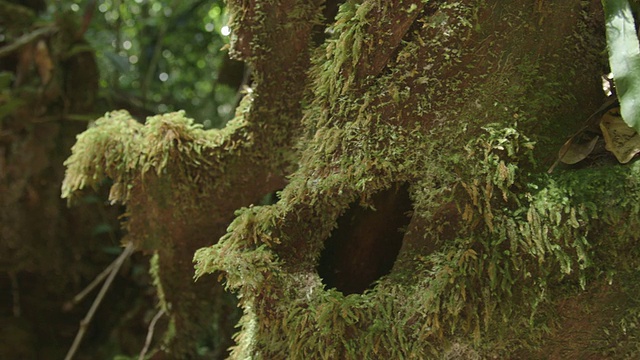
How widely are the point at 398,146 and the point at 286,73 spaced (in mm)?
428

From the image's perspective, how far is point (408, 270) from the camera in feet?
3.97

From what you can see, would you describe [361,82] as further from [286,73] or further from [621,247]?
[621,247]

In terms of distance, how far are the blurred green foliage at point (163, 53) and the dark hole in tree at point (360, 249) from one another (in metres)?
1.57

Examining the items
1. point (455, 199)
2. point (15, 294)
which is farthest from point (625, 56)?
point (15, 294)

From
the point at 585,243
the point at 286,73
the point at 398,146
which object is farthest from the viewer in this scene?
the point at 286,73

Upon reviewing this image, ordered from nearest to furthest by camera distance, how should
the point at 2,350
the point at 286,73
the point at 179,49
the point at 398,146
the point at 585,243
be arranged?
the point at 585,243 < the point at 398,146 < the point at 286,73 < the point at 2,350 < the point at 179,49

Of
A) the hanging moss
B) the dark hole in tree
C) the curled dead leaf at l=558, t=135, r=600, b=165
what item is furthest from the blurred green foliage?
the curled dead leaf at l=558, t=135, r=600, b=165

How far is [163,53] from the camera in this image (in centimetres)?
364

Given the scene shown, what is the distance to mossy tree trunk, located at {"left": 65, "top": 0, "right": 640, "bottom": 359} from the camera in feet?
3.65

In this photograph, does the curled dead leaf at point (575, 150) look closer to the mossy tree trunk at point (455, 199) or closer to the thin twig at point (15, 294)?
the mossy tree trunk at point (455, 199)

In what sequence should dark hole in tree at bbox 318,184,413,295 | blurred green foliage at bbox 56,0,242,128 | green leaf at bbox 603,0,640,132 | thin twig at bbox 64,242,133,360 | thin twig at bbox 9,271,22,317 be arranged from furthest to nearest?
1. blurred green foliage at bbox 56,0,242,128
2. thin twig at bbox 9,271,22,317
3. thin twig at bbox 64,242,133,360
4. dark hole in tree at bbox 318,184,413,295
5. green leaf at bbox 603,0,640,132

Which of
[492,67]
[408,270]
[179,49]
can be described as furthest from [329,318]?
[179,49]

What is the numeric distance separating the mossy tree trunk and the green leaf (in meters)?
0.11

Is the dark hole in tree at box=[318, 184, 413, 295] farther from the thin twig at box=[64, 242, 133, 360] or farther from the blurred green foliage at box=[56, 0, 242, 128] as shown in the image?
the blurred green foliage at box=[56, 0, 242, 128]
